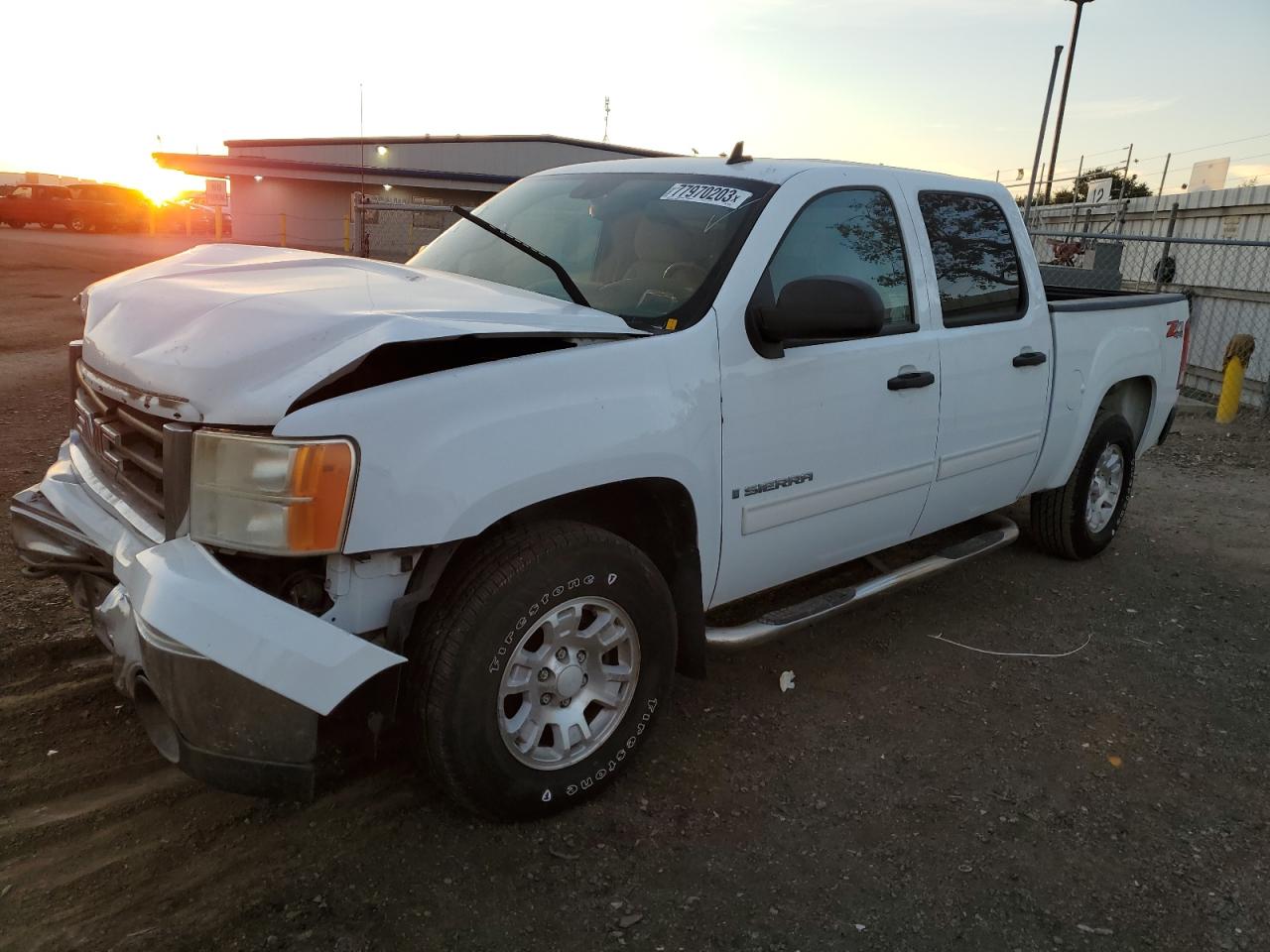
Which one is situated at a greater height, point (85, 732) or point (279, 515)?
point (279, 515)

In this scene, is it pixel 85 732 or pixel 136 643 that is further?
pixel 85 732

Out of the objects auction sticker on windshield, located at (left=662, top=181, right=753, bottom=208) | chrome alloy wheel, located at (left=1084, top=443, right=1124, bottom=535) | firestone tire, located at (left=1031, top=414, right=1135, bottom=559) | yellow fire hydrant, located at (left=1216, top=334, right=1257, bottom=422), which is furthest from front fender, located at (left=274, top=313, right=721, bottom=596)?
yellow fire hydrant, located at (left=1216, top=334, right=1257, bottom=422)

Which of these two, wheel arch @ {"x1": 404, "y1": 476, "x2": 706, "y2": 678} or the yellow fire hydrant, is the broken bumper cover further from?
the yellow fire hydrant

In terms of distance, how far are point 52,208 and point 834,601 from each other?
4179 centimetres

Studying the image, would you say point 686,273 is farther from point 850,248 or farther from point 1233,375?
point 1233,375

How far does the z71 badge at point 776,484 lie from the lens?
10.6 feet

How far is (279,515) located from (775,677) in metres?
2.35

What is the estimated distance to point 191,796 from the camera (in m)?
2.92

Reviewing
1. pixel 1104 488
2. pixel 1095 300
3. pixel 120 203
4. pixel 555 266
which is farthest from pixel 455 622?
pixel 120 203

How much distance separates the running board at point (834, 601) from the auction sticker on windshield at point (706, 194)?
58.4 inches

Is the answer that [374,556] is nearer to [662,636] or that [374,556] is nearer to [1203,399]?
[662,636]

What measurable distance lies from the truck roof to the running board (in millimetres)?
1567

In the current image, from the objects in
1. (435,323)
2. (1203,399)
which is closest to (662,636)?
(435,323)

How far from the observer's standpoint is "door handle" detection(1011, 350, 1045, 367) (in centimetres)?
433
